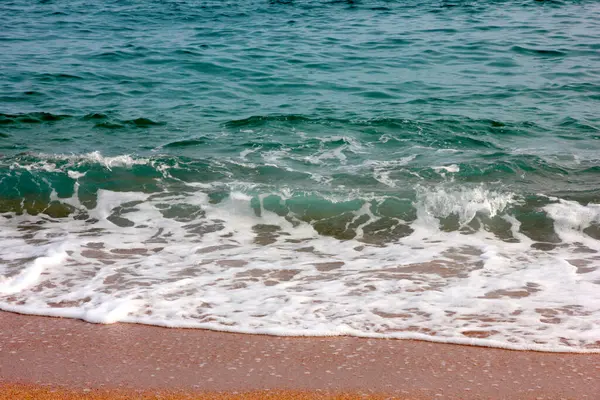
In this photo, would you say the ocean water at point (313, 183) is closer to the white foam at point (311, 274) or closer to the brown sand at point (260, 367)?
the white foam at point (311, 274)

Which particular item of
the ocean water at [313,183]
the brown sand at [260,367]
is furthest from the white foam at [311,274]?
the brown sand at [260,367]

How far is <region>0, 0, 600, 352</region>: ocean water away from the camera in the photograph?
4504 millimetres

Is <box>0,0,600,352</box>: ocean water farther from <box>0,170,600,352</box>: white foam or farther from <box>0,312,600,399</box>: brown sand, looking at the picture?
<box>0,312,600,399</box>: brown sand

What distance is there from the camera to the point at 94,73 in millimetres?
12812

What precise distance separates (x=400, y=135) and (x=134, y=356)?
5.96 metres

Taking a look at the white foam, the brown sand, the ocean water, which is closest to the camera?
the brown sand

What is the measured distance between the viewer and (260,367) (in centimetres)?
363

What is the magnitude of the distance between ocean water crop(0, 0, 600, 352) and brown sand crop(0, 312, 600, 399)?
0.65ft

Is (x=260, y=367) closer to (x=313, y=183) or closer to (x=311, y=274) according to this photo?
(x=311, y=274)

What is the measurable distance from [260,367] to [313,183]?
4.00 m

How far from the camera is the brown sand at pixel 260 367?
11.0ft

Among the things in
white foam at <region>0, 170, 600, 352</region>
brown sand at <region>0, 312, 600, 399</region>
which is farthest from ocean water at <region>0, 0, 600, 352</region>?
brown sand at <region>0, 312, 600, 399</region>

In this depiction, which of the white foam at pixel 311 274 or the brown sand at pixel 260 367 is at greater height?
the brown sand at pixel 260 367

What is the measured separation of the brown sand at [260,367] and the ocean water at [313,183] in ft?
0.65
